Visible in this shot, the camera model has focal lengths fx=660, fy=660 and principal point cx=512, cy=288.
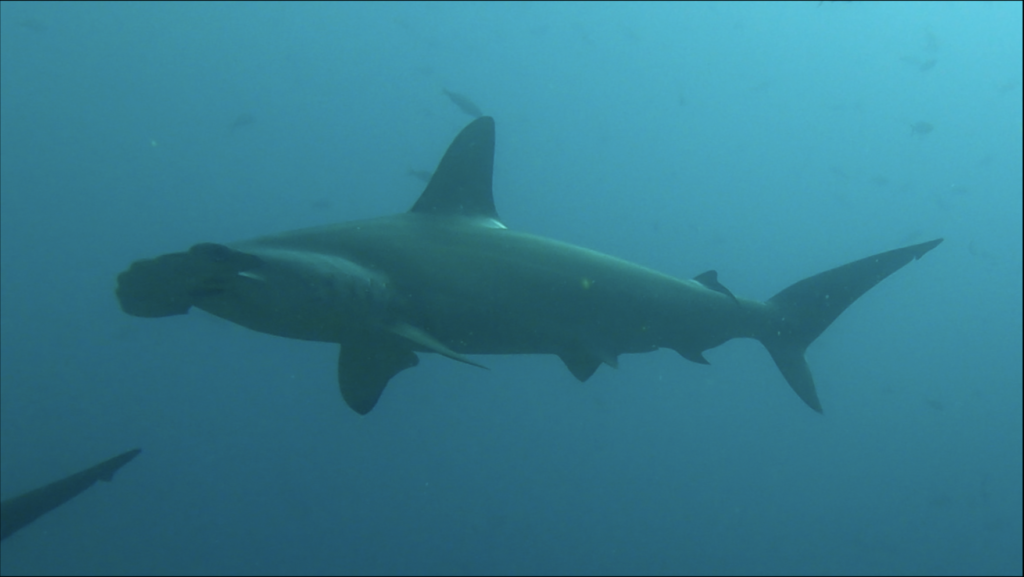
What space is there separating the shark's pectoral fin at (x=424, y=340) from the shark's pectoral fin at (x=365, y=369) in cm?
34

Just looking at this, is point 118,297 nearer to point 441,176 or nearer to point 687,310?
point 441,176

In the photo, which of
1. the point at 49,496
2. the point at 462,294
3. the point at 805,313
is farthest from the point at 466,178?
the point at 49,496

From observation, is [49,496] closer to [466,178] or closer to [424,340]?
[424,340]

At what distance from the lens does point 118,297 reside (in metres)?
3.26

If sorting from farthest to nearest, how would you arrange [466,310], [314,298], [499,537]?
[499,537], [466,310], [314,298]

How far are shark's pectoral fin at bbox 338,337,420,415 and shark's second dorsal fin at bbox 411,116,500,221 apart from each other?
1.04m

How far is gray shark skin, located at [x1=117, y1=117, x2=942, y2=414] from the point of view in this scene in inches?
134

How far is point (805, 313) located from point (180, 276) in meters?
4.41

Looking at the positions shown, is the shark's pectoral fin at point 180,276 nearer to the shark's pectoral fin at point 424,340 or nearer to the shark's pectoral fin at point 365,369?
the shark's pectoral fin at point 424,340

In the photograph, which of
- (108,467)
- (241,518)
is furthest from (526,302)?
(241,518)

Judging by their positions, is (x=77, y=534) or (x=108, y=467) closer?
(x=108, y=467)

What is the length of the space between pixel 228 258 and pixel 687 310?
119 inches

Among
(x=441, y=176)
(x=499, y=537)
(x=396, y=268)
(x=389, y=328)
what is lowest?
(x=499, y=537)

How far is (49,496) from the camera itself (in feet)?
15.5
